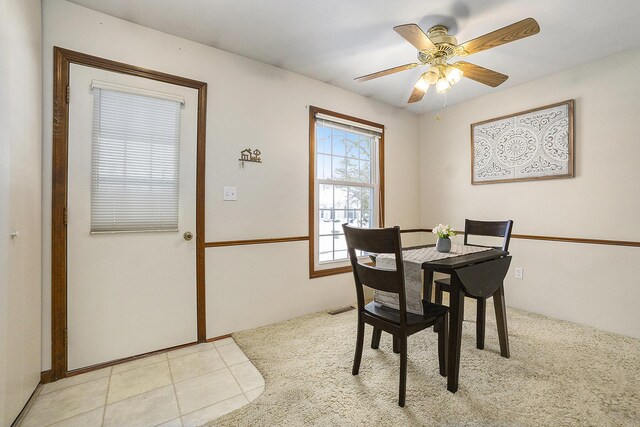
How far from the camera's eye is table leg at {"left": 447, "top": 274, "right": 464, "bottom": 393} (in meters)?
1.55

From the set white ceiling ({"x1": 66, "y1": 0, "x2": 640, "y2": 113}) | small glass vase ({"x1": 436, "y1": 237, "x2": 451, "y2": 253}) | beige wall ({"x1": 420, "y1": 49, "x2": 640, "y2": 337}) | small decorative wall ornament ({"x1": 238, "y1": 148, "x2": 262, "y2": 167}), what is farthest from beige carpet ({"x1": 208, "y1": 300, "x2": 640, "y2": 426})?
white ceiling ({"x1": 66, "y1": 0, "x2": 640, "y2": 113})

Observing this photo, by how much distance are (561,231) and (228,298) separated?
307 cm

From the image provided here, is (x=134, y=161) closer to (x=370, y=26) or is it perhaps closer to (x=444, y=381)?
(x=370, y=26)

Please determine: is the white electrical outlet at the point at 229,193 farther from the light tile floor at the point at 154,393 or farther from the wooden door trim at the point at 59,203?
the light tile floor at the point at 154,393

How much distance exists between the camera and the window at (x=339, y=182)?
112 inches

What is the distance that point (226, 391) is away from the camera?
5.25ft

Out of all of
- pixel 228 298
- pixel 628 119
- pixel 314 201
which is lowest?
pixel 228 298

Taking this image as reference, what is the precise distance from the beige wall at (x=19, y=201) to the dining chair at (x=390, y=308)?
1.61m

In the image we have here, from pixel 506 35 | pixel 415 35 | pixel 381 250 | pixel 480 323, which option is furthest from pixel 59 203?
pixel 480 323

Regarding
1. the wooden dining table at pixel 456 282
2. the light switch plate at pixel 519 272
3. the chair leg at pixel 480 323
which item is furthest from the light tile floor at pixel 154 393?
the light switch plate at pixel 519 272

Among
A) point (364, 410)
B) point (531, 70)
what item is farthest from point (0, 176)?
point (531, 70)

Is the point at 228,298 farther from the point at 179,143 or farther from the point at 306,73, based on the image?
the point at 306,73

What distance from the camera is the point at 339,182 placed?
120 inches

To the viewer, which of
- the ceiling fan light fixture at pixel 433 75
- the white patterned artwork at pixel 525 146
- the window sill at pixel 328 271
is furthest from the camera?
the window sill at pixel 328 271
